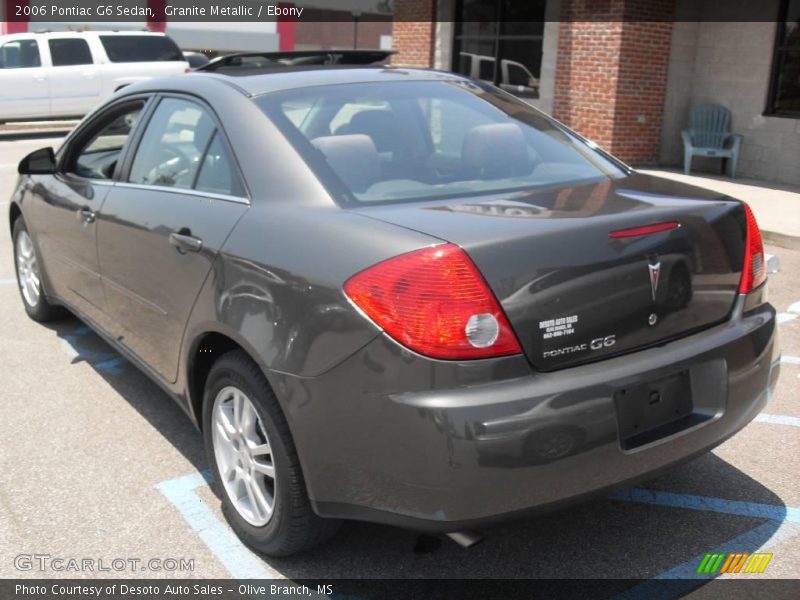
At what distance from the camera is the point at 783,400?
14.3 ft

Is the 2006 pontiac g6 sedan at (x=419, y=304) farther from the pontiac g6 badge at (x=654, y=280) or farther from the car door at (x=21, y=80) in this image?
the car door at (x=21, y=80)

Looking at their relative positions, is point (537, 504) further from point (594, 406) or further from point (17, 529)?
point (17, 529)

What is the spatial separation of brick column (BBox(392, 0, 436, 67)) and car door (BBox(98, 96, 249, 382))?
481 inches

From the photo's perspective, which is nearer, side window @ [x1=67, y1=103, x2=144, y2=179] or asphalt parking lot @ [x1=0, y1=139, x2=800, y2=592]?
asphalt parking lot @ [x1=0, y1=139, x2=800, y2=592]

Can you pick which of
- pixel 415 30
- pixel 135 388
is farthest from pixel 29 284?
pixel 415 30

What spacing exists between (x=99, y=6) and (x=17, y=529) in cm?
3327

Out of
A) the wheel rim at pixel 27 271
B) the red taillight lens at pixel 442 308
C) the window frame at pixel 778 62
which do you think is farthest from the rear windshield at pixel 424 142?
the window frame at pixel 778 62

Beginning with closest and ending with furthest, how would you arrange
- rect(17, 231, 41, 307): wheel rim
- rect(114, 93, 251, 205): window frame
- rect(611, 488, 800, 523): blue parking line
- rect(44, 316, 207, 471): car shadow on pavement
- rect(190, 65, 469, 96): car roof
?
rect(114, 93, 251, 205): window frame → rect(611, 488, 800, 523): blue parking line → rect(190, 65, 469, 96): car roof → rect(44, 316, 207, 471): car shadow on pavement → rect(17, 231, 41, 307): wheel rim

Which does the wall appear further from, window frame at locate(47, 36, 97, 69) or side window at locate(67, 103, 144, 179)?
window frame at locate(47, 36, 97, 69)

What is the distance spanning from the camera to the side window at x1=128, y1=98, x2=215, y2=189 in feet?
11.2

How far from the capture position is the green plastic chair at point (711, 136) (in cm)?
1199

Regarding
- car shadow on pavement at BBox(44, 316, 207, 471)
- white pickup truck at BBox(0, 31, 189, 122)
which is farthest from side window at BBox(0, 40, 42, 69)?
car shadow on pavement at BBox(44, 316, 207, 471)

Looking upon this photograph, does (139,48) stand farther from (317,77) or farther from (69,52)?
(317,77)

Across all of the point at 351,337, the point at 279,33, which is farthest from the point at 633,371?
the point at 279,33
